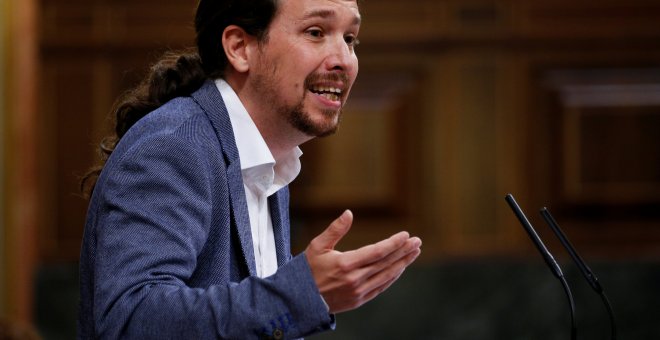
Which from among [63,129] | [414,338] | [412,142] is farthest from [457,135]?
[63,129]

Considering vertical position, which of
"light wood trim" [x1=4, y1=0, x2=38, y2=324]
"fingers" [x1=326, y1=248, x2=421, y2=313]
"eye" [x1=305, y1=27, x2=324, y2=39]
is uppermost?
"eye" [x1=305, y1=27, x2=324, y2=39]

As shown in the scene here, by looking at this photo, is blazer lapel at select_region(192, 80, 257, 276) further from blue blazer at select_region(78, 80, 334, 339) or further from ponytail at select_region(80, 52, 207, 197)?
ponytail at select_region(80, 52, 207, 197)

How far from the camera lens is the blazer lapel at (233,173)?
1797 mm

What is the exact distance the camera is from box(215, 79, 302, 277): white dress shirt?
1906mm

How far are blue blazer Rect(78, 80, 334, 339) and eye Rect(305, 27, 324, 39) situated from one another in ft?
0.82

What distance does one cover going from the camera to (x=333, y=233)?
1592 mm

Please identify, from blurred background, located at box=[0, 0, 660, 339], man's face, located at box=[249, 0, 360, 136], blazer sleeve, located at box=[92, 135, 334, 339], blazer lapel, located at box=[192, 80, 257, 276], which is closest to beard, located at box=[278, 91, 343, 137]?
man's face, located at box=[249, 0, 360, 136]

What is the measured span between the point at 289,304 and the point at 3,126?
3.23m

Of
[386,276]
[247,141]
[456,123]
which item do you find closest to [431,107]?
[456,123]

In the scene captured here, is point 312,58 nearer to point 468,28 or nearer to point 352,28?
point 352,28

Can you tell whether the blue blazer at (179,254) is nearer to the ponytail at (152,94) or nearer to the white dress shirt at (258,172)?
the white dress shirt at (258,172)

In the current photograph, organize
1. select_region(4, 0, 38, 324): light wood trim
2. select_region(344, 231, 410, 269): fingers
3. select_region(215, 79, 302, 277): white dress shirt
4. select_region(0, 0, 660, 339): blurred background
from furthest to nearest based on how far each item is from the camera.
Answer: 1. select_region(0, 0, 660, 339): blurred background
2. select_region(4, 0, 38, 324): light wood trim
3. select_region(215, 79, 302, 277): white dress shirt
4. select_region(344, 231, 410, 269): fingers

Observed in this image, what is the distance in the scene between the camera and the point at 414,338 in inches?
184

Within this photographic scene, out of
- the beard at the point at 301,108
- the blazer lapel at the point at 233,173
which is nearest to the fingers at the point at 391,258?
the blazer lapel at the point at 233,173
